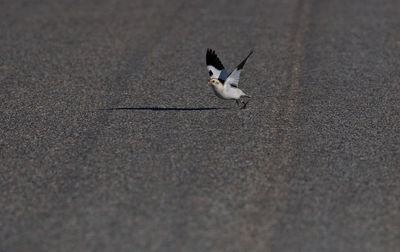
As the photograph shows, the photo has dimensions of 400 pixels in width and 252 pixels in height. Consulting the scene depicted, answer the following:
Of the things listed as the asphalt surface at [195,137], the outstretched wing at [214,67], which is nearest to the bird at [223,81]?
the outstretched wing at [214,67]

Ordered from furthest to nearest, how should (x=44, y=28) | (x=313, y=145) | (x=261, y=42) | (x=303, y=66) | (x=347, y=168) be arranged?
(x=44, y=28)
(x=261, y=42)
(x=303, y=66)
(x=313, y=145)
(x=347, y=168)

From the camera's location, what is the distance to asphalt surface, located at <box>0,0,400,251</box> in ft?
17.7

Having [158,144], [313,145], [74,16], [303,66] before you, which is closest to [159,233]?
[158,144]

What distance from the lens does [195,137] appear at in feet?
24.7

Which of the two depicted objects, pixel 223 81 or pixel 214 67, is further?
pixel 214 67

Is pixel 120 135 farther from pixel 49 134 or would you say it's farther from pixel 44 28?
pixel 44 28

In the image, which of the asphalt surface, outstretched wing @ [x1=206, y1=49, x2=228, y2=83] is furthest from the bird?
the asphalt surface

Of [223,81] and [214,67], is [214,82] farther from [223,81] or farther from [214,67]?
[214,67]

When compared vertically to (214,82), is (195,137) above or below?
below

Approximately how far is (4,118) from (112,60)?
304 centimetres

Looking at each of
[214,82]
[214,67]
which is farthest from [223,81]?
[214,67]

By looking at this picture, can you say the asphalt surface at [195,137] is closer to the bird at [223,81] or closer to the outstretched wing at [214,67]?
the bird at [223,81]

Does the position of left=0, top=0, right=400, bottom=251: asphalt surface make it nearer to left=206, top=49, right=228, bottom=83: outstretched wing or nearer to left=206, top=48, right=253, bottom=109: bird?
left=206, top=48, right=253, bottom=109: bird

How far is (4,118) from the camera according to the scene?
8.34 meters
